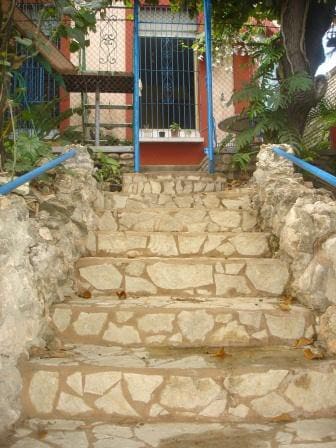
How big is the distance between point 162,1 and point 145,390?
7705 millimetres

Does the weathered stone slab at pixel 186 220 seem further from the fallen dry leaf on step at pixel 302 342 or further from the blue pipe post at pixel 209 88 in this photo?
the blue pipe post at pixel 209 88

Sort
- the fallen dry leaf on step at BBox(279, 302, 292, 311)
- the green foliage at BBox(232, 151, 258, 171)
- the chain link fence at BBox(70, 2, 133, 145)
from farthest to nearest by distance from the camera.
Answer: the chain link fence at BBox(70, 2, 133, 145), the green foliage at BBox(232, 151, 258, 171), the fallen dry leaf on step at BBox(279, 302, 292, 311)

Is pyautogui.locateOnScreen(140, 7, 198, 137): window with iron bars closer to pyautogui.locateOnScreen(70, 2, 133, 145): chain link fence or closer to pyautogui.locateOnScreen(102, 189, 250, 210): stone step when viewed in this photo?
pyautogui.locateOnScreen(70, 2, 133, 145): chain link fence

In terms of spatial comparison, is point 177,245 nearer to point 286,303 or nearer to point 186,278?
→ point 186,278

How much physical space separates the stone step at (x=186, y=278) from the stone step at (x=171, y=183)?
7.28 feet

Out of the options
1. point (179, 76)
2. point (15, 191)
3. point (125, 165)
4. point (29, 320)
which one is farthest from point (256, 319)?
point (179, 76)

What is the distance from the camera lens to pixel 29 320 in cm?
253

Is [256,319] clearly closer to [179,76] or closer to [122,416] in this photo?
[122,416]

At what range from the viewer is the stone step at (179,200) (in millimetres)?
4699

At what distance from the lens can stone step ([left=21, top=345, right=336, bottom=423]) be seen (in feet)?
7.68

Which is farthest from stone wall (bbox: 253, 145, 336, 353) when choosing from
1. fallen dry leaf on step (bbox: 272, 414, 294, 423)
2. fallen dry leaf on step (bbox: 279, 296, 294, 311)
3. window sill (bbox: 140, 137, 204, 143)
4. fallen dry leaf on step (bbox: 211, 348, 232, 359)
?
window sill (bbox: 140, 137, 204, 143)

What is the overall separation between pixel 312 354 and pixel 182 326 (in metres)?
0.75

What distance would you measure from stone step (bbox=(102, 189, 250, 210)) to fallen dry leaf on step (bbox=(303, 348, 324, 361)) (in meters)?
2.17

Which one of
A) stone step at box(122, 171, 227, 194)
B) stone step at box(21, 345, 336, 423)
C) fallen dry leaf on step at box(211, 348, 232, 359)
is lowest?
stone step at box(21, 345, 336, 423)
